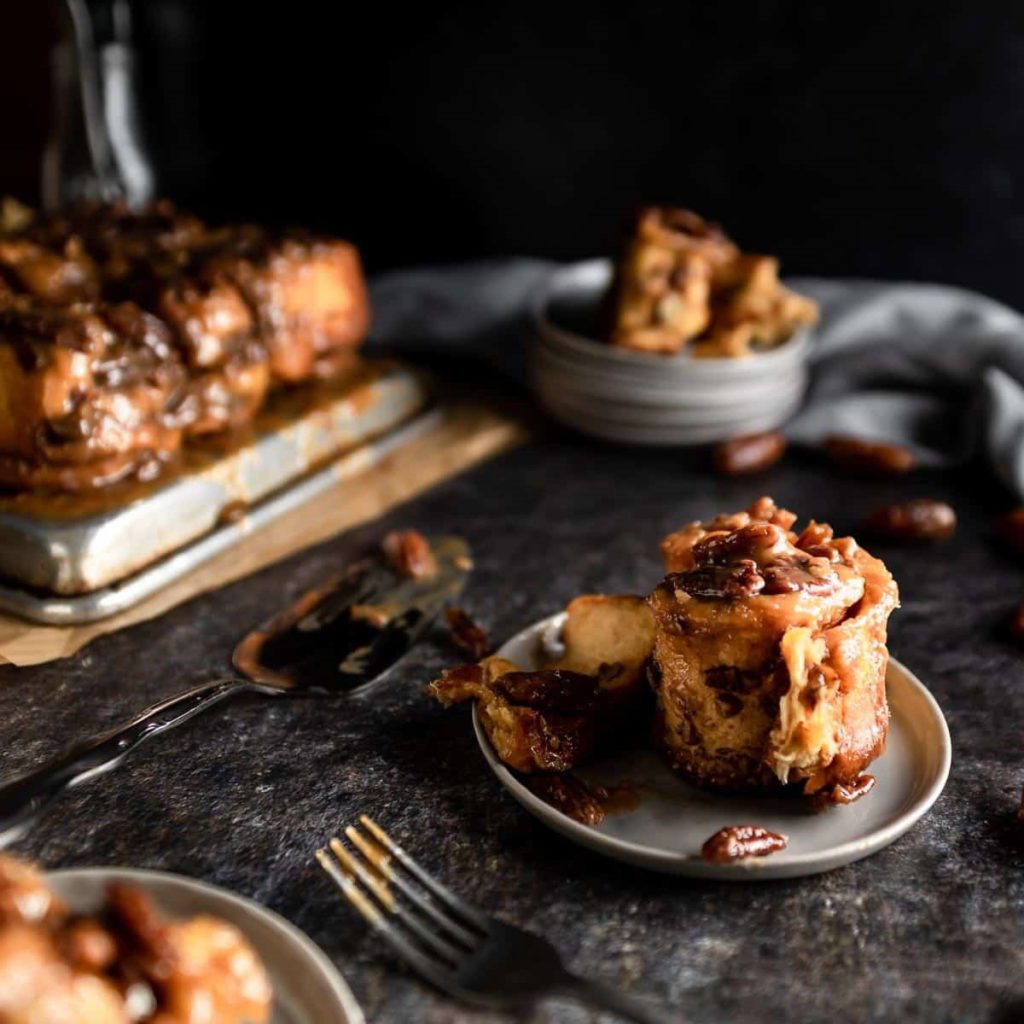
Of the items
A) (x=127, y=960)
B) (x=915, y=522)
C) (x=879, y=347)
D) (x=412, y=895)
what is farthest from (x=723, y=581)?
(x=879, y=347)

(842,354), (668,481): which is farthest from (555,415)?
(842,354)

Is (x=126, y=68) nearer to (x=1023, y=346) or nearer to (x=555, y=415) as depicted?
(x=555, y=415)

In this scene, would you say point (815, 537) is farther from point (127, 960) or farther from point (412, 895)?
point (127, 960)

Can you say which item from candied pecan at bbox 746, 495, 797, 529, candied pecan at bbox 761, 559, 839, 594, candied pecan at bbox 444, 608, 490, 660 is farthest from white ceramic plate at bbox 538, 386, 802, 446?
candied pecan at bbox 761, 559, 839, 594

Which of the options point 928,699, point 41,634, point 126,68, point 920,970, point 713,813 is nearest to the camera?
point 920,970

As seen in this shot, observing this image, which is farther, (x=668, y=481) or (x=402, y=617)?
(x=668, y=481)

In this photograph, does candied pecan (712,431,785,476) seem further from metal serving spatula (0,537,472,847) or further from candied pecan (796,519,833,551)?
candied pecan (796,519,833,551)

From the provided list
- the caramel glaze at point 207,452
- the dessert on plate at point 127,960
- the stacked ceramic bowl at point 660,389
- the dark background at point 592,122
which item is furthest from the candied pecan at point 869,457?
the dessert on plate at point 127,960
